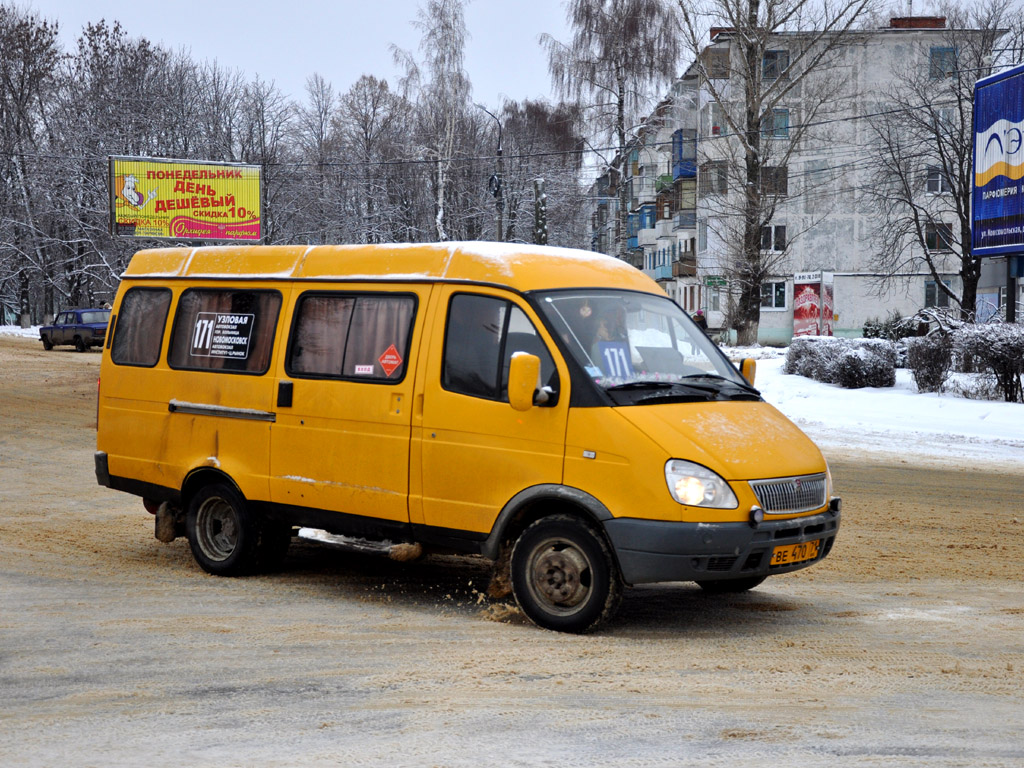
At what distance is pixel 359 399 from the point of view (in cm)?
A: 777

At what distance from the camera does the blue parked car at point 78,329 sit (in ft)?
151

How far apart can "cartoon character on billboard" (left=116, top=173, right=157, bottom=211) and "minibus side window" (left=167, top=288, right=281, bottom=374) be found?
38688 mm

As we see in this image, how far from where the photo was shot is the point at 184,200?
46562 millimetres

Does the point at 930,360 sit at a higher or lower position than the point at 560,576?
higher

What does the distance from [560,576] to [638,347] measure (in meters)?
1.41

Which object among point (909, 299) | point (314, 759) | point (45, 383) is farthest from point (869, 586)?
point (909, 299)

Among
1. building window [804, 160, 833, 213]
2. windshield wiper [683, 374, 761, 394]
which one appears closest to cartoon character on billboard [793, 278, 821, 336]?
building window [804, 160, 833, 213]

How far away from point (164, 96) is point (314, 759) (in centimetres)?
5860

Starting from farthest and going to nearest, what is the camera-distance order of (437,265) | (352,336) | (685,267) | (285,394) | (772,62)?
(685,267)
(772,62)
(285,394)
(352,336)
(437,265)

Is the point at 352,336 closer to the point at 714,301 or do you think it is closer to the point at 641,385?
the point at 641,385

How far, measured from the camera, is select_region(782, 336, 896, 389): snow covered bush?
24203 millimetres

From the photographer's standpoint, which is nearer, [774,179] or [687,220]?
[774,179]

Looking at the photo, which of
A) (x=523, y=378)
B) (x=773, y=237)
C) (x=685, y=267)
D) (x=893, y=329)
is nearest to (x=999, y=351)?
(x=893, y=329)

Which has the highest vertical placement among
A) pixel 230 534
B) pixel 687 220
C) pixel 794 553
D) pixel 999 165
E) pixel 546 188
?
pixel 546 188
